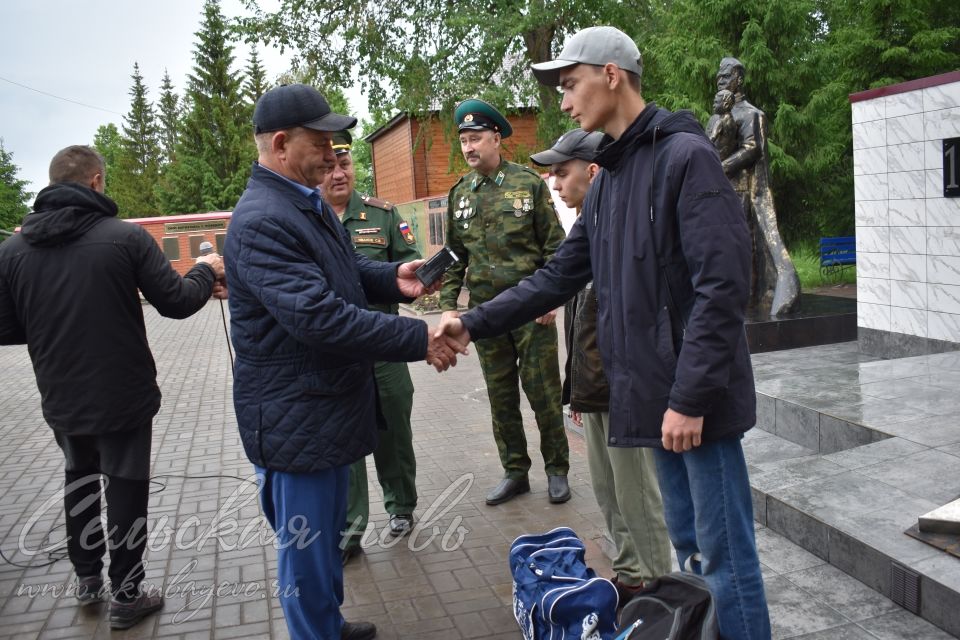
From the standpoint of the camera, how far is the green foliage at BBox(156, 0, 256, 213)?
4603cm

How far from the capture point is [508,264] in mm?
5020

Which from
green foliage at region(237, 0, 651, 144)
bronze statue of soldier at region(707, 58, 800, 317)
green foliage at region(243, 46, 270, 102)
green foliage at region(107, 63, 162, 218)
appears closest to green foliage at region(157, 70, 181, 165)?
green foliage at region(107, 63, 162, 218)

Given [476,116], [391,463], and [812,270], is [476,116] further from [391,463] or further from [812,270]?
[812,270]

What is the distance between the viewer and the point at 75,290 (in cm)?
369

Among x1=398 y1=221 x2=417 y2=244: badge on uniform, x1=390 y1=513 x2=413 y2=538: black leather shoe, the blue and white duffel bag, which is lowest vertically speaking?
x1=390 y1=513 x2=413 y2=538: black leather shoe

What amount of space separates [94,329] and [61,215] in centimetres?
52

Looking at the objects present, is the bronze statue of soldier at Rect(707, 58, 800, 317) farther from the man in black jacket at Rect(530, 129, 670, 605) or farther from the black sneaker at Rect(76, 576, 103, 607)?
the black sneaker at Rect(76, 576, 103, 607)

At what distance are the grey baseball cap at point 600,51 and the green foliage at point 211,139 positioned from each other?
44541 mm

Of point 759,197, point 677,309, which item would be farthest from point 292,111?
point 759,197

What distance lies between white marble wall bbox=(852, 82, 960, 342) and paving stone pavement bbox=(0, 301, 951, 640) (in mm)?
3507

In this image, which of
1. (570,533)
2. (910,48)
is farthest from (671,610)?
(910,48)

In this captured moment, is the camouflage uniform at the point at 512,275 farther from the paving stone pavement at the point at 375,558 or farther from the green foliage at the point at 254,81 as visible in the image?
the green foliage at the point at 254,81

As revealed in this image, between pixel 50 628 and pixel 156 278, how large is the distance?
1.68 meters

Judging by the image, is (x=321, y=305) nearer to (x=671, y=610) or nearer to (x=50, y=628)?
(x=671, y=610)
